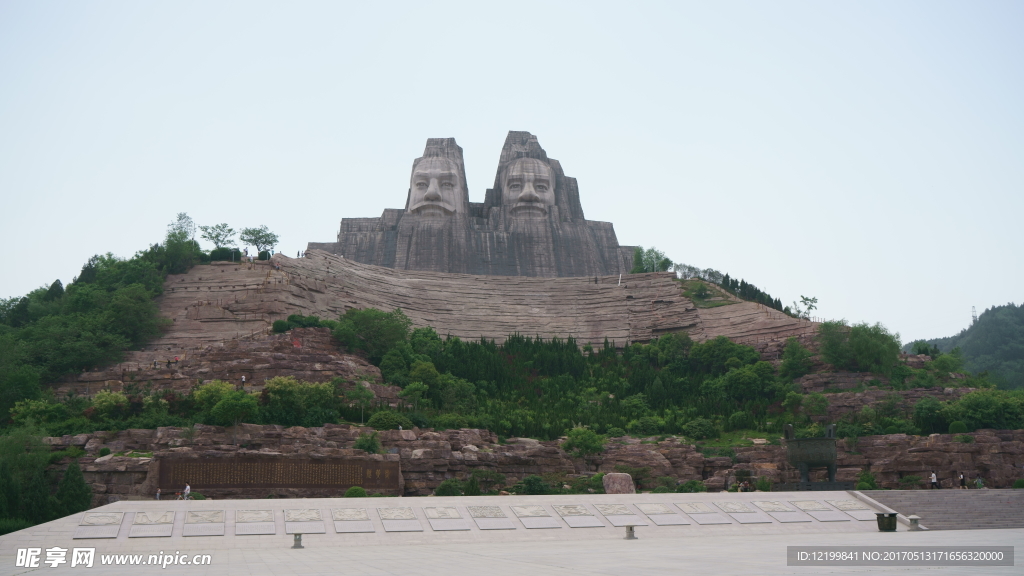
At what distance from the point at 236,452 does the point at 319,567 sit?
17.0 m

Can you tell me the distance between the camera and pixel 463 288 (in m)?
58.7

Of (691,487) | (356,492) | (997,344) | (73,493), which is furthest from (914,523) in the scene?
(997,344)

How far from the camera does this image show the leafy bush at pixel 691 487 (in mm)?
32938

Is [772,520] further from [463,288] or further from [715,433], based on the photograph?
[463,288]

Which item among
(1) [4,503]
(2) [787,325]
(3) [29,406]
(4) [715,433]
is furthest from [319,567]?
(2) [787,325]

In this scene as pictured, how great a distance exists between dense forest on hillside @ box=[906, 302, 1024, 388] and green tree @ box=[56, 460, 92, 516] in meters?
60.8

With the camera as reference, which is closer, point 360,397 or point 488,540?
point 488,540

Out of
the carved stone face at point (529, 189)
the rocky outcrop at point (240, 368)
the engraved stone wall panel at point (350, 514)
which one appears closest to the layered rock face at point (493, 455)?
the rocky outcrop at point (240, 368)

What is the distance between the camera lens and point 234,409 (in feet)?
109

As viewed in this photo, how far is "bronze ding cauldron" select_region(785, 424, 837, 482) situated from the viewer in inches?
1139

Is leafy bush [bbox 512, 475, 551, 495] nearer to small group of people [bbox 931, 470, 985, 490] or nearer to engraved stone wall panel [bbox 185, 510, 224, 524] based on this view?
engraved stone wall panel [bbox 185, 510, 224, 524]

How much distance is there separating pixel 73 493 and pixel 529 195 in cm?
4509

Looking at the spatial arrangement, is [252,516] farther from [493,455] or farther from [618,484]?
[493,455]

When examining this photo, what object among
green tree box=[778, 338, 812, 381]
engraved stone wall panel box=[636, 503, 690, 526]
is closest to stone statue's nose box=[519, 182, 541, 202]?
green tree box=[778, 338, 812, 381]
